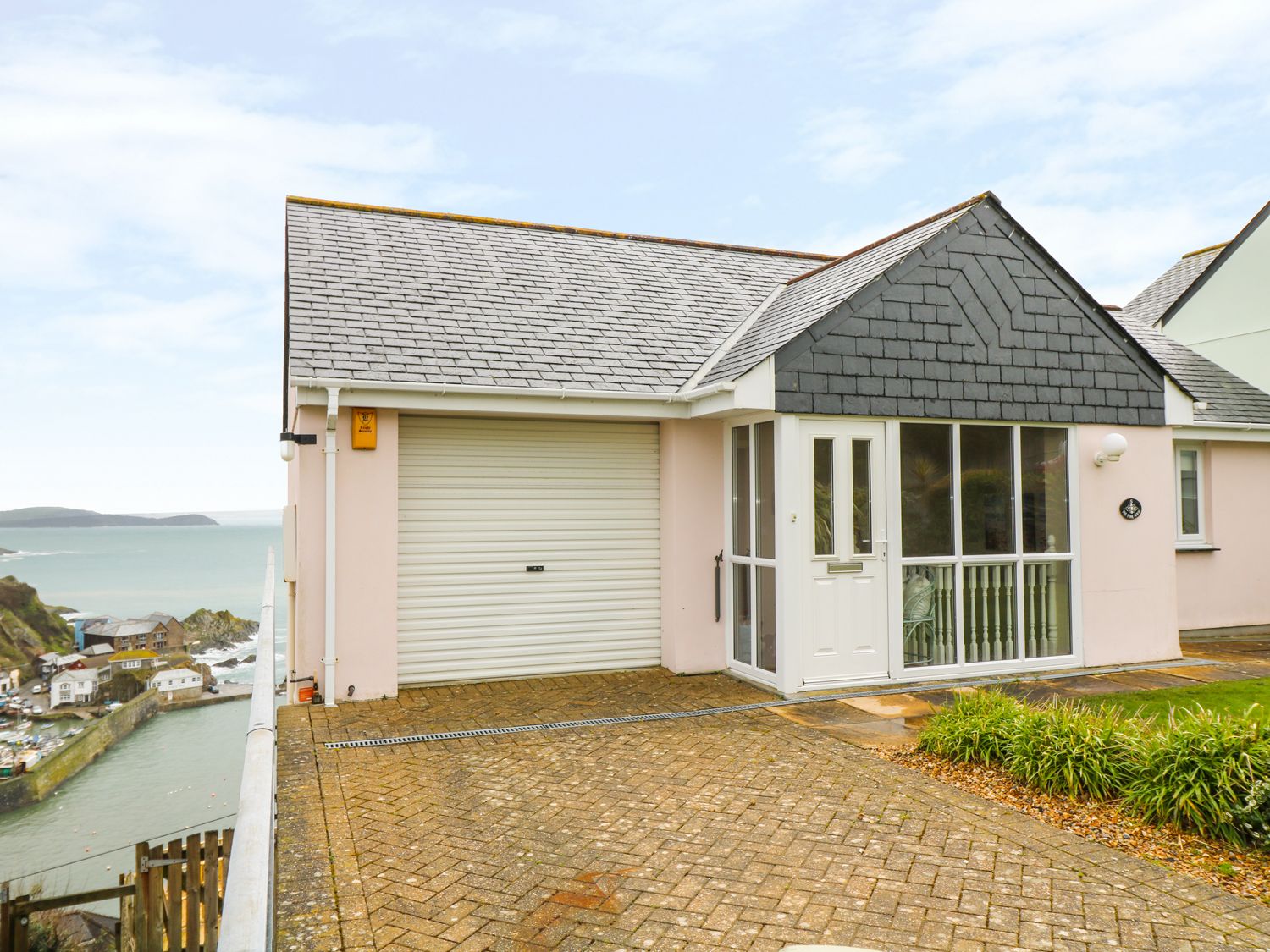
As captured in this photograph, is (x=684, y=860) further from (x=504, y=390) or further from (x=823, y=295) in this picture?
(x=823, y=295)

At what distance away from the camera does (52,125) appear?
1708 cm

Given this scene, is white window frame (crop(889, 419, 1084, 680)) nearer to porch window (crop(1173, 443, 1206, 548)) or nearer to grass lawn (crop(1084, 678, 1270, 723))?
grass lawn (crop(1084, 678, 1270, 723))

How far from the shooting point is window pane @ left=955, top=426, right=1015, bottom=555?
8445mm

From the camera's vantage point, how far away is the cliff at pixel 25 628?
23.0m

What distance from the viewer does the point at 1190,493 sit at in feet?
38.2

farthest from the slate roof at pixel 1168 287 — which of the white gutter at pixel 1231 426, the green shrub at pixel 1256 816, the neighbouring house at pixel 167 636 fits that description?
the neighbouring house at pixel 167 636

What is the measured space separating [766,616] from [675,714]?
5.25ft

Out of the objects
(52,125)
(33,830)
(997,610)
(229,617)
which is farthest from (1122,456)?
(229,617)

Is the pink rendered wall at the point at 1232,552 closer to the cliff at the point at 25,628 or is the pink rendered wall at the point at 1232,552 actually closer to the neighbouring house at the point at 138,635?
the cliff at the point at 25,628

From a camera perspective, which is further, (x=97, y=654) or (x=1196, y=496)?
(x=97, y=654)

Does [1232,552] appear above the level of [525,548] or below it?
below

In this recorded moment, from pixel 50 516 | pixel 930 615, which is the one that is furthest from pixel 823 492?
pixel 50 516

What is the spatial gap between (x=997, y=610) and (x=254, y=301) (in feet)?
105

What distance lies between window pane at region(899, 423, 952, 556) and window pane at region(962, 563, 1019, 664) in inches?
19.5
